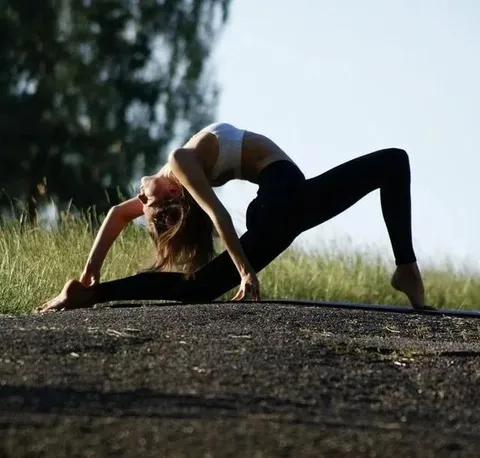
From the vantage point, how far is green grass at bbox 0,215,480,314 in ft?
28.3

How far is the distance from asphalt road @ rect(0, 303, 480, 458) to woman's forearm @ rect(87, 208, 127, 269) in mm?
1226

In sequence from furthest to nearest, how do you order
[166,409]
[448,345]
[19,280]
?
[19,280], [448,345], [166,409]

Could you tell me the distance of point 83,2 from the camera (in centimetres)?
2020

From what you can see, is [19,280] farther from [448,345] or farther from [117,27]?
[117,27]

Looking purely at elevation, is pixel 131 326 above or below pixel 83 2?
below

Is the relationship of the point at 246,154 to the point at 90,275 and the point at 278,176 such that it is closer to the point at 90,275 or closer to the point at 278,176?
the point at 278,176

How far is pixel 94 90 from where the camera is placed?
2006 cm

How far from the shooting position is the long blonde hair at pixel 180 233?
6914 millimetres

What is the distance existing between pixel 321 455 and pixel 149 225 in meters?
3.91

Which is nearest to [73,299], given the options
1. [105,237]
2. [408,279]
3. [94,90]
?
[105,237]

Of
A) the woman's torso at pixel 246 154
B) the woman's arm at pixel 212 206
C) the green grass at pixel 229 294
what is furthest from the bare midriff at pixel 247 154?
the green grass at pixel 229 294

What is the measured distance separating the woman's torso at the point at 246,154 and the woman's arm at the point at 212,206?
111 mm

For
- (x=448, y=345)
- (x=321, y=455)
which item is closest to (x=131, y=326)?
(x=448, y=345)

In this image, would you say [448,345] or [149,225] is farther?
[149,225]
